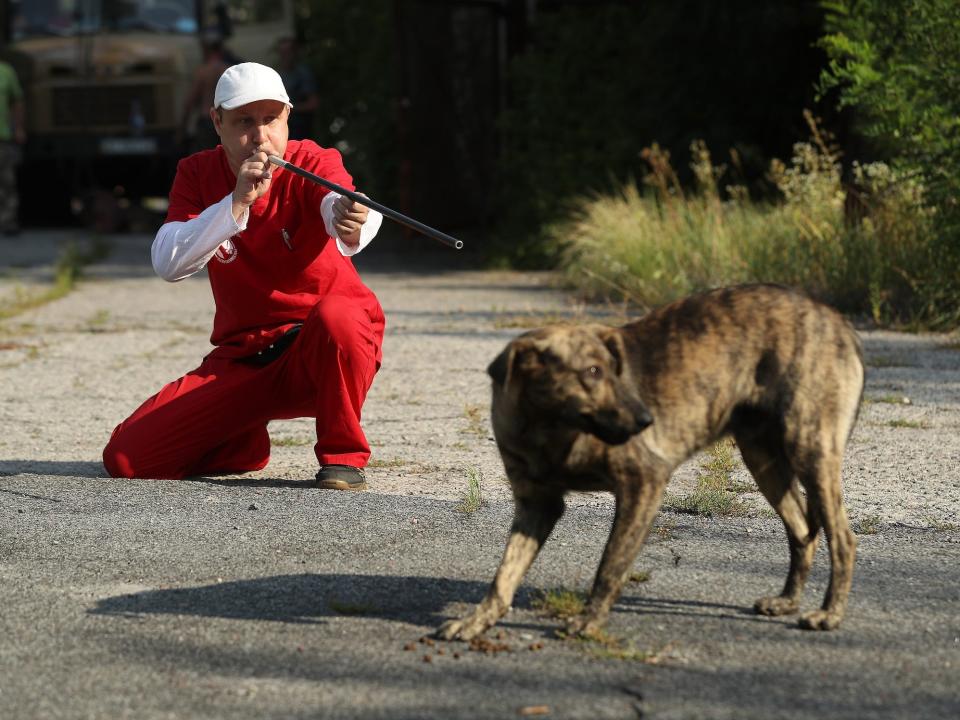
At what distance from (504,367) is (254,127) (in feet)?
6.87

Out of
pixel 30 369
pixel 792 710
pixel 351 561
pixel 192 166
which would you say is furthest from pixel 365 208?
pixel 30 369

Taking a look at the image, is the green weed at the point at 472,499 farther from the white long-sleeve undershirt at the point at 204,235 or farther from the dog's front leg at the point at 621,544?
the dog's front leg at the point at 621,544

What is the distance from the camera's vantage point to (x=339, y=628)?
12.7 ft

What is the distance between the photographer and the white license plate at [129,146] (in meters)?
19.6

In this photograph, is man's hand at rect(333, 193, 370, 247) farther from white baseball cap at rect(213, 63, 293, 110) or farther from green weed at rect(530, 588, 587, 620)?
green weed at rect(530, 588, 587, 620)

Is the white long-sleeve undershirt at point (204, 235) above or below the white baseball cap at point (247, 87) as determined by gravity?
below

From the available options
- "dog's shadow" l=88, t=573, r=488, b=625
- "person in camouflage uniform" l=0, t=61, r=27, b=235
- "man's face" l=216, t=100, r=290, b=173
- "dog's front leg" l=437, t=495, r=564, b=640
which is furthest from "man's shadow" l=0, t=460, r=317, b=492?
"person in camouflage uniform" l=0, t=61, r=27, b=235

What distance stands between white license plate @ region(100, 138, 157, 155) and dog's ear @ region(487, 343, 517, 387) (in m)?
16.7

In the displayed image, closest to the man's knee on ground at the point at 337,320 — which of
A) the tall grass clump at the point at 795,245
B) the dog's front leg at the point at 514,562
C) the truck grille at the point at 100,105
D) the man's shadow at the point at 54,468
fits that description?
the man's shadow at the point at 54,468

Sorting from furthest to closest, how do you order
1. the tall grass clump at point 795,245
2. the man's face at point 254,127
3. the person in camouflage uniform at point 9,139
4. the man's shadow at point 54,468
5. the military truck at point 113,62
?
the military truck at point 113,62
the person in camouflage uniform at point 9,139
the tall grass clump at point 795,245
the man's shadow at point 54,468
the man's face at point 254,127

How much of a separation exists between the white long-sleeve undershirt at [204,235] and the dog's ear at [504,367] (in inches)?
66.3

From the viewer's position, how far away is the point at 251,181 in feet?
16.8

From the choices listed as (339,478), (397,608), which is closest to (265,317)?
(339,478)

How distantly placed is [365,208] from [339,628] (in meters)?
1.79
